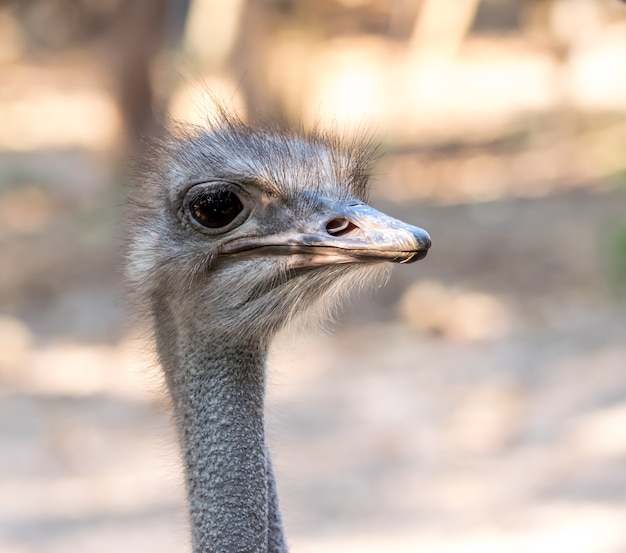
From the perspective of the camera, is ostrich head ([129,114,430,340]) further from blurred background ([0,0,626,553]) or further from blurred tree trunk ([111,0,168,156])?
blurred tree trunk ([111,0,168,156])

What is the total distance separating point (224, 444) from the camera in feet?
6.82

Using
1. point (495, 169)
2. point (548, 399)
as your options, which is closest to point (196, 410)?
point (548, 399)

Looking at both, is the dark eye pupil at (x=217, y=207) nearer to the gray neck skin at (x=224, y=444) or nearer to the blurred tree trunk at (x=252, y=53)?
the gray neck skin at (x=224, y=444)

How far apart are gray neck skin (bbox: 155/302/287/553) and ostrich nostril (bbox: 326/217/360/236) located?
0.94 feet

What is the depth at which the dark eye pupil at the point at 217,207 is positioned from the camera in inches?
81.7

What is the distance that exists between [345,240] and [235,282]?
9.6 inches

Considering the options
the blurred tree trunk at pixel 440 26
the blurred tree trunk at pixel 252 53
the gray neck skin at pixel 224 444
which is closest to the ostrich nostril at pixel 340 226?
the gray neck skin at pixel 224 444

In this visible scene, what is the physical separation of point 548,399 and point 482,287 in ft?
5.76

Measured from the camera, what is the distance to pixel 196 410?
2.12m

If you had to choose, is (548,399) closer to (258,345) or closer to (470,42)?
(258,345)

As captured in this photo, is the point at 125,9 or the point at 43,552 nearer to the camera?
the point at 43,552

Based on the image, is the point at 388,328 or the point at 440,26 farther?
the point at 440,26

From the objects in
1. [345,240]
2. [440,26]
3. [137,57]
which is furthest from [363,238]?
[440,26]

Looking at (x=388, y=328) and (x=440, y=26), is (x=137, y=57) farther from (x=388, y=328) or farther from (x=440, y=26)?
(x=440, y=26)
